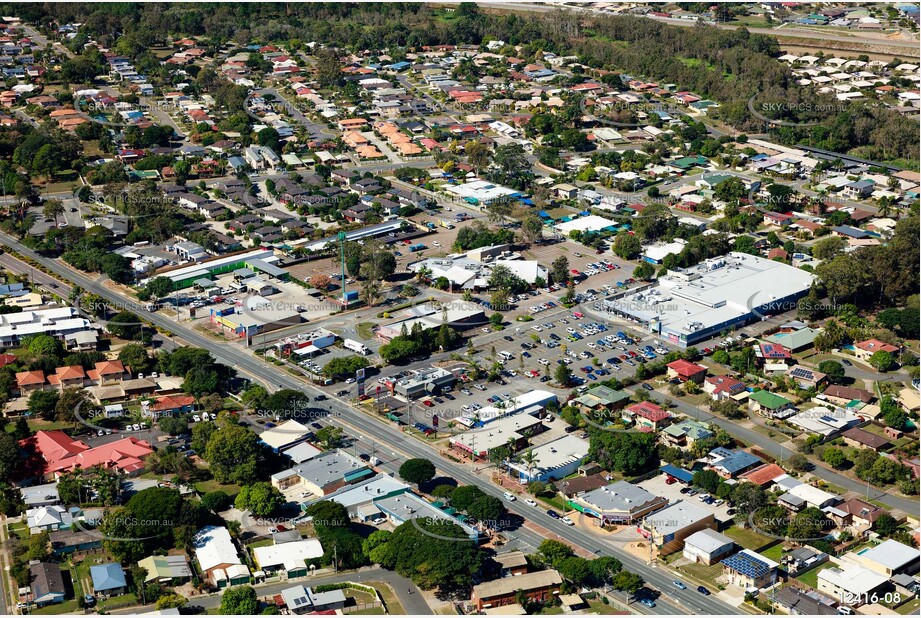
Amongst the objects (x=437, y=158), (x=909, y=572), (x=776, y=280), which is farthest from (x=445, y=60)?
(x=909, y=572)

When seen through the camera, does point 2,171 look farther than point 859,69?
No

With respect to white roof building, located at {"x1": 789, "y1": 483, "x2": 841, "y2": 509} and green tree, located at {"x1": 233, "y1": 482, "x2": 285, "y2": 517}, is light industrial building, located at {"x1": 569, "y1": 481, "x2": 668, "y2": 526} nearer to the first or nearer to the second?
white roof building, located at {"x1": 789, "y1": 483, "x2": 841, "y2": 509}

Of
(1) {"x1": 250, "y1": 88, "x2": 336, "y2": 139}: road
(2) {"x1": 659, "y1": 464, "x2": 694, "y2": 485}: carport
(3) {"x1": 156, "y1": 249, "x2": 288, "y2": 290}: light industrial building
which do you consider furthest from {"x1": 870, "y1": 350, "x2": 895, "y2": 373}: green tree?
(1) {"x1": 250, "y1": 88, "x2": 336, "y2": 139}: road

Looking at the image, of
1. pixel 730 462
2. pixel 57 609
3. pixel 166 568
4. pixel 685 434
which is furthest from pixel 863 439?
pixel 57 609

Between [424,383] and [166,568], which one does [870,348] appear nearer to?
[424,383]

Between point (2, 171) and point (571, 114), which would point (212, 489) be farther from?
point (571, 114)

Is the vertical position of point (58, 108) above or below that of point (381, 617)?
above

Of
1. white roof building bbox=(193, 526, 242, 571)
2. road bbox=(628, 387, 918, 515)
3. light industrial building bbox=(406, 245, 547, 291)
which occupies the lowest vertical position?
road bbox=(628, 387, 918, 515)
